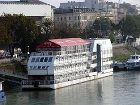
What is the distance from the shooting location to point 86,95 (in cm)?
5256

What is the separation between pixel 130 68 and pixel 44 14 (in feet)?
103

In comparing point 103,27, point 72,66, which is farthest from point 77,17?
point 72,66

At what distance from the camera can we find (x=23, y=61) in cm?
6581

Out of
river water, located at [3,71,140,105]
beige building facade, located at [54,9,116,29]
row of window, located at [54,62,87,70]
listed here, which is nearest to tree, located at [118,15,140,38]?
beige building facade, located at [54,9,116,29]

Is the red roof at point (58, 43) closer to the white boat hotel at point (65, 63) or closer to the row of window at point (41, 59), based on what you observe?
the white boat hotel at point (65, 63)

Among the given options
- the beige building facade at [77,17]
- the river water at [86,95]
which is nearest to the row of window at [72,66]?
the river water at [86,95]

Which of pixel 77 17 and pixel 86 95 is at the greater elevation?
pixel 77 17

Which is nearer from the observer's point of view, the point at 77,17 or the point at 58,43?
the point at 58,43

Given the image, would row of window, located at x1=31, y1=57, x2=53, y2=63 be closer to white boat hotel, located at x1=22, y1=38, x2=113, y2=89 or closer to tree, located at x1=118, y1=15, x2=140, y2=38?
white boat hotel, located at x1=22, y1=38, x2=113, y2=89

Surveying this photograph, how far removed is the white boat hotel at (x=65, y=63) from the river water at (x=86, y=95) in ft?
3.66

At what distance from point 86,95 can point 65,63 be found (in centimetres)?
813

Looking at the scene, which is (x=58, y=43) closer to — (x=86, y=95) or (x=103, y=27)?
(x=86, y=95)

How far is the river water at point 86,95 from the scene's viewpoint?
159 feet

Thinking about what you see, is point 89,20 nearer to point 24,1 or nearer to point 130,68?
point 24,1
